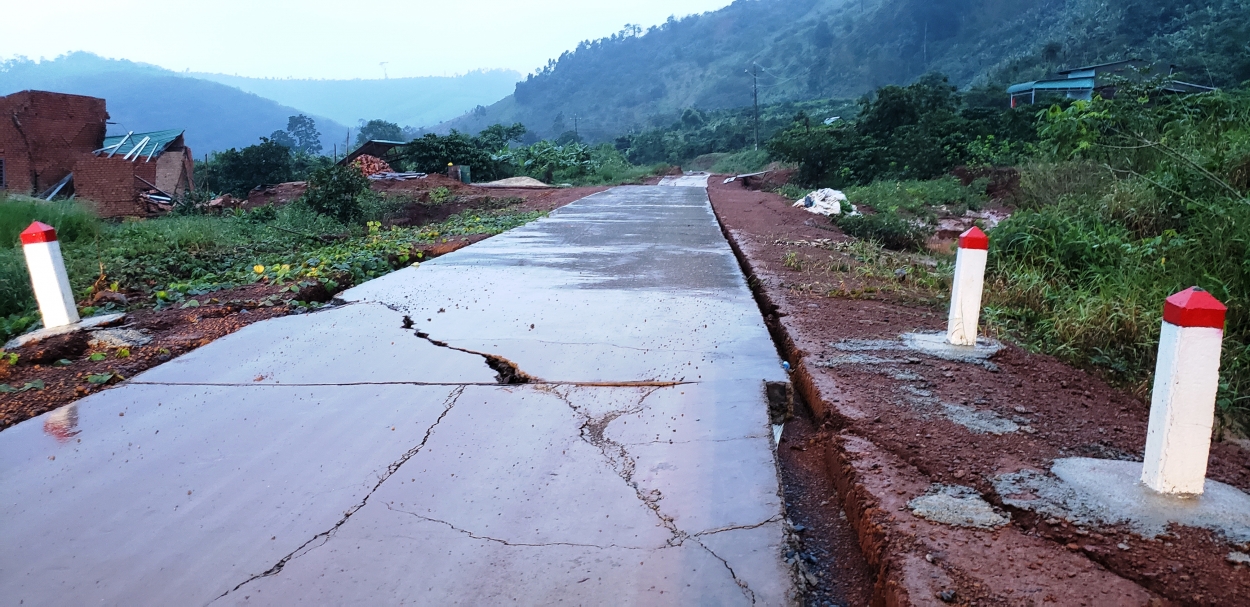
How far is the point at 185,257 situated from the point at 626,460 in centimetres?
780

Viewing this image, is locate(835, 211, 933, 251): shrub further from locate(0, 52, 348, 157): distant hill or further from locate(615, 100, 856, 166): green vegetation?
locate(0, 52, 348, 157): distant hill

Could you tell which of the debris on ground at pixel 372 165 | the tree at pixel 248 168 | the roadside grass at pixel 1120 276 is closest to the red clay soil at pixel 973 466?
the roadside grass at pixel 1120 276

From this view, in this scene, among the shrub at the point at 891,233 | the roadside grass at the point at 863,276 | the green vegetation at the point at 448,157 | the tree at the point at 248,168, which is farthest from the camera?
the green vegetation at the point at 448,157

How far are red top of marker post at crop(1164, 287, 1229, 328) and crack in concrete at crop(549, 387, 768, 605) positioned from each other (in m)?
1.21

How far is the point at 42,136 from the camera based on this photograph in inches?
822

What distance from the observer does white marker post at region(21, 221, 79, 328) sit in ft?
13.3

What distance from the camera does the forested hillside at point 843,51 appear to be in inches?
1610

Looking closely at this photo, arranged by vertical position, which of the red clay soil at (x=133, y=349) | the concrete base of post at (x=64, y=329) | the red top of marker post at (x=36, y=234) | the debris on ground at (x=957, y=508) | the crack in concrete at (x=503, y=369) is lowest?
the debris on ground at (x=957, y=508)

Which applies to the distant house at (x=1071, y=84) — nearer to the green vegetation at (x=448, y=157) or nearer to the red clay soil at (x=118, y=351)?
the green vegetation at (x=448, y=157)

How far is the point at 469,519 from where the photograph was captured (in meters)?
2.01

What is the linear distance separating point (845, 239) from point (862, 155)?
43.5ft

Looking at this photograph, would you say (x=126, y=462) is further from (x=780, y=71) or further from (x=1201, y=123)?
(x=780, y=71)

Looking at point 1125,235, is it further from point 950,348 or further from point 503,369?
point 503,369

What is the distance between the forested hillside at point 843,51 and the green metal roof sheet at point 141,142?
32.5 m
